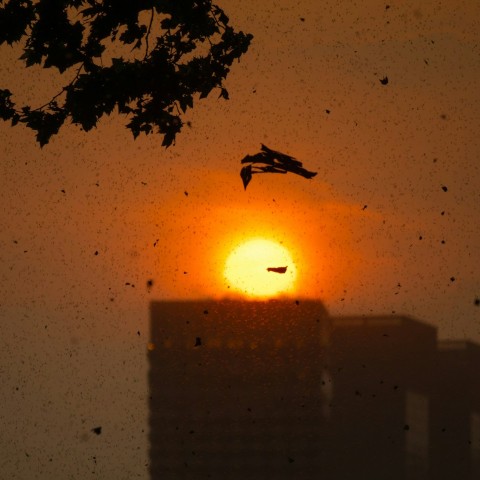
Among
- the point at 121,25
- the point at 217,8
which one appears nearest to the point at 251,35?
the point at 217,8

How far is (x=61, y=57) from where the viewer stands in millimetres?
12930

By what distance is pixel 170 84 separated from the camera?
1342 cm

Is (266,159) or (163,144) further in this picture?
(266,159)

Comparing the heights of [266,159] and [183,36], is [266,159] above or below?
below

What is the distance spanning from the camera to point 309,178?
15.4 meters

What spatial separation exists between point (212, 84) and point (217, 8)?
1.01 m

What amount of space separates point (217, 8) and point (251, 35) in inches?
22.6

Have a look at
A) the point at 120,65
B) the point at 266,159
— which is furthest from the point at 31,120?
the point at 266,159

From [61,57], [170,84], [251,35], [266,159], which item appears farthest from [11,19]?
[266,159]

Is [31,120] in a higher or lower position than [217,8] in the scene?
lower

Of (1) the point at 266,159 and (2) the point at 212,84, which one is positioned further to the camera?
(1) the point at 266,159

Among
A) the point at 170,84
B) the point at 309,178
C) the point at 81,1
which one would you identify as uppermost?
the point at 81,1

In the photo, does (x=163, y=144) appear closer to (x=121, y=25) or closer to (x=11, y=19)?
(x=121, y=25)

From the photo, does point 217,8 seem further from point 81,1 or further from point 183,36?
point 81,1
